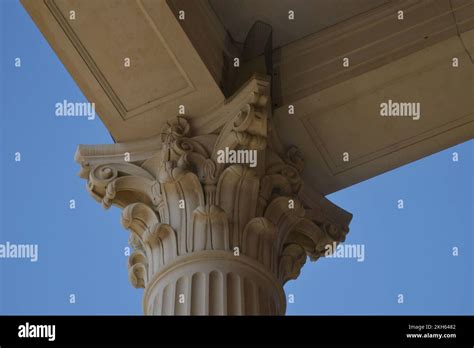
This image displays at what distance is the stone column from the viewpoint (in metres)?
16.6

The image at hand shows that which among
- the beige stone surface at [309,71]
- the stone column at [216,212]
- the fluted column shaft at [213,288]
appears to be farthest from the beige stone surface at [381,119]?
the fluted column shaft at [213,288]

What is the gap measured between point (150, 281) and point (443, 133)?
5.96 m

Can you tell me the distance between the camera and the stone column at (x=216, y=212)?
16.6 metres

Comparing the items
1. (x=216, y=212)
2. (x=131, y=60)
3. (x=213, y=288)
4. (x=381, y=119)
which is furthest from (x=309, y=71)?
(x=213, y=288)

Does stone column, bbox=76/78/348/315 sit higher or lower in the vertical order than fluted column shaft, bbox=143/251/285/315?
higher

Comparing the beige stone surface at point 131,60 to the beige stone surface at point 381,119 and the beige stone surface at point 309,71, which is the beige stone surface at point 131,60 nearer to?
the beige stone surface at point 309,71

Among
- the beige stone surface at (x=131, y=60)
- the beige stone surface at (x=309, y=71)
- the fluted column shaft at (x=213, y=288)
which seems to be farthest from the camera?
the beige stone surface at (x=309, y=71)

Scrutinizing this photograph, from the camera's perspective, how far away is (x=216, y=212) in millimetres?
17062

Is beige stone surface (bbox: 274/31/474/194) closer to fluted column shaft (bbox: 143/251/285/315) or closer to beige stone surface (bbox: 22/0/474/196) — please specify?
beige stone surface (bbox: 22/0/474/196)

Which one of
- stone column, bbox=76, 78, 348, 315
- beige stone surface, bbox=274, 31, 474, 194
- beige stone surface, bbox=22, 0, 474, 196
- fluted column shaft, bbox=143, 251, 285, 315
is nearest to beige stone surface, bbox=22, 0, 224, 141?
beige stone surface, bbox=22, 0, 474, 196
